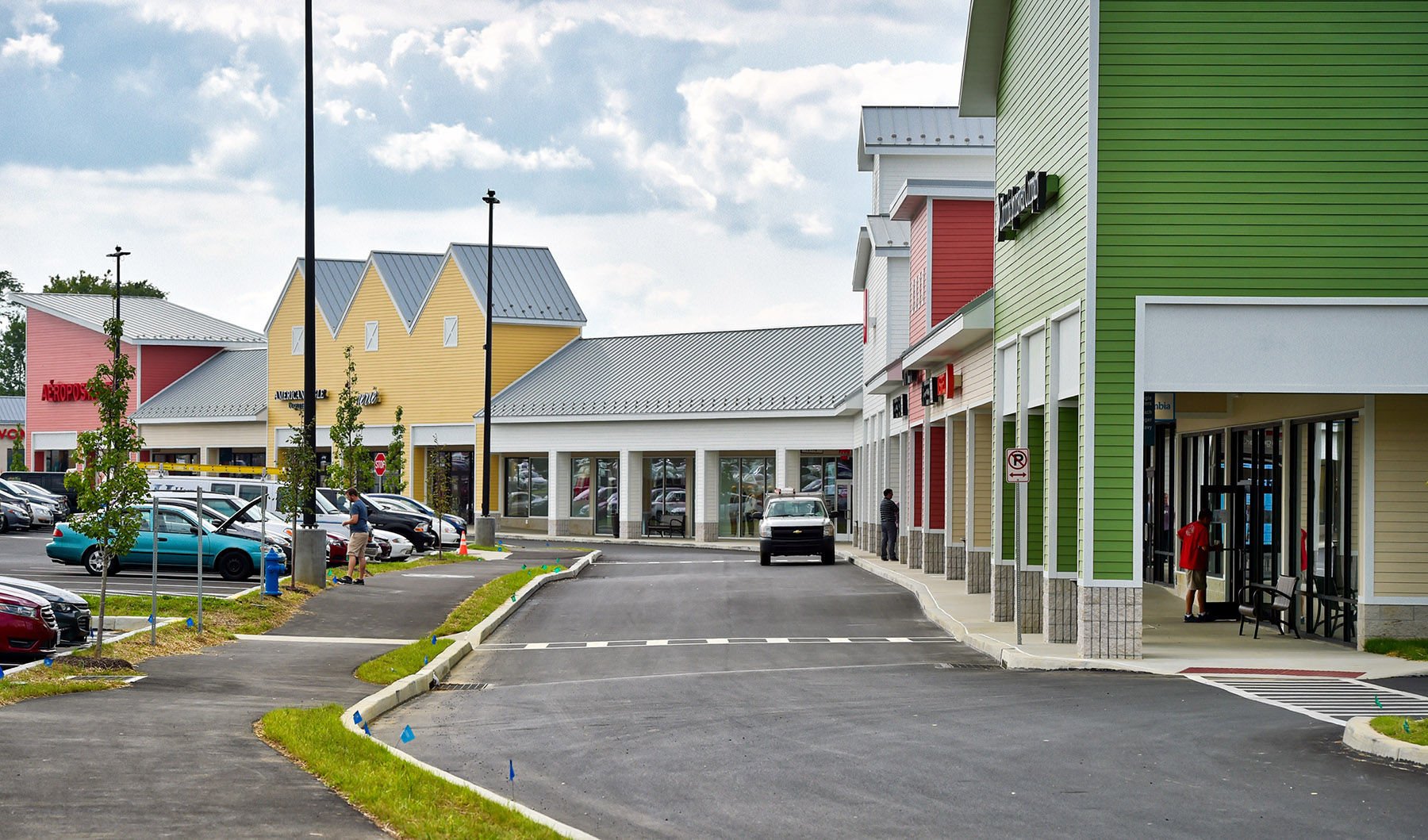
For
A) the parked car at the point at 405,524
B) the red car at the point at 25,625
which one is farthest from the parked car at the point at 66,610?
the parked car at the point at 405,524

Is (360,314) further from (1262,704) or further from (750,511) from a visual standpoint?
(1262,704)

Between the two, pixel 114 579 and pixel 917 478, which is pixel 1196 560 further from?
pixel 114 579

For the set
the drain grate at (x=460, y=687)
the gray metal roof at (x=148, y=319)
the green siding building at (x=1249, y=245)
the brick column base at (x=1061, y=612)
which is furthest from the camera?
the gray metal roof at (x=148, y=319)

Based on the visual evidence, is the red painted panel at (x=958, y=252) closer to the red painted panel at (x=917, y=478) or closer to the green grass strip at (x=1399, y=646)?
the red painted panel at (x=917, y=478)

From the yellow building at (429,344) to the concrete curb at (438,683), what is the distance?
35.0 metres

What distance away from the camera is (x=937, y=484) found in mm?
34438

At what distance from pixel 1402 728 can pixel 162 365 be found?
72686mm

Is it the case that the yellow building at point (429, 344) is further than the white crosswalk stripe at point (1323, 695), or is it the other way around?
the yellow building at point (429, 344)

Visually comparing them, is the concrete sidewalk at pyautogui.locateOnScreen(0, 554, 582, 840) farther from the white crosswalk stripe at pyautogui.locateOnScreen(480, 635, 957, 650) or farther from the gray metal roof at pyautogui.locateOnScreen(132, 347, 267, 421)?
the gray metal roof at pyautogui.locateOnScreen(132, 347, 267, 421)

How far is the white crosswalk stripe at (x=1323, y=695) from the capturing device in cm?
1311

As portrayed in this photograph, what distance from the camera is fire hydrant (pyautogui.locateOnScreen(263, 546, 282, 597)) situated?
23.6 m

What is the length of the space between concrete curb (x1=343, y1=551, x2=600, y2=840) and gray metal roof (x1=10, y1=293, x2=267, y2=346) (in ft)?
173

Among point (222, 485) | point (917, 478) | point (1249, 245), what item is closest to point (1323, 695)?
point (1249, 245)

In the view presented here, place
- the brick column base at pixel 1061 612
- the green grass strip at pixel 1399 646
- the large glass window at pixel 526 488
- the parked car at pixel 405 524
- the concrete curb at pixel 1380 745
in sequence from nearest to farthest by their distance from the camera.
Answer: the concrete curb at pixel 1380 745, the green grass strip at pixel 1399 646, the brick column base at pixel 1061 612, the parked car at pixel 405 524, the large glass window at pixel 526 488
